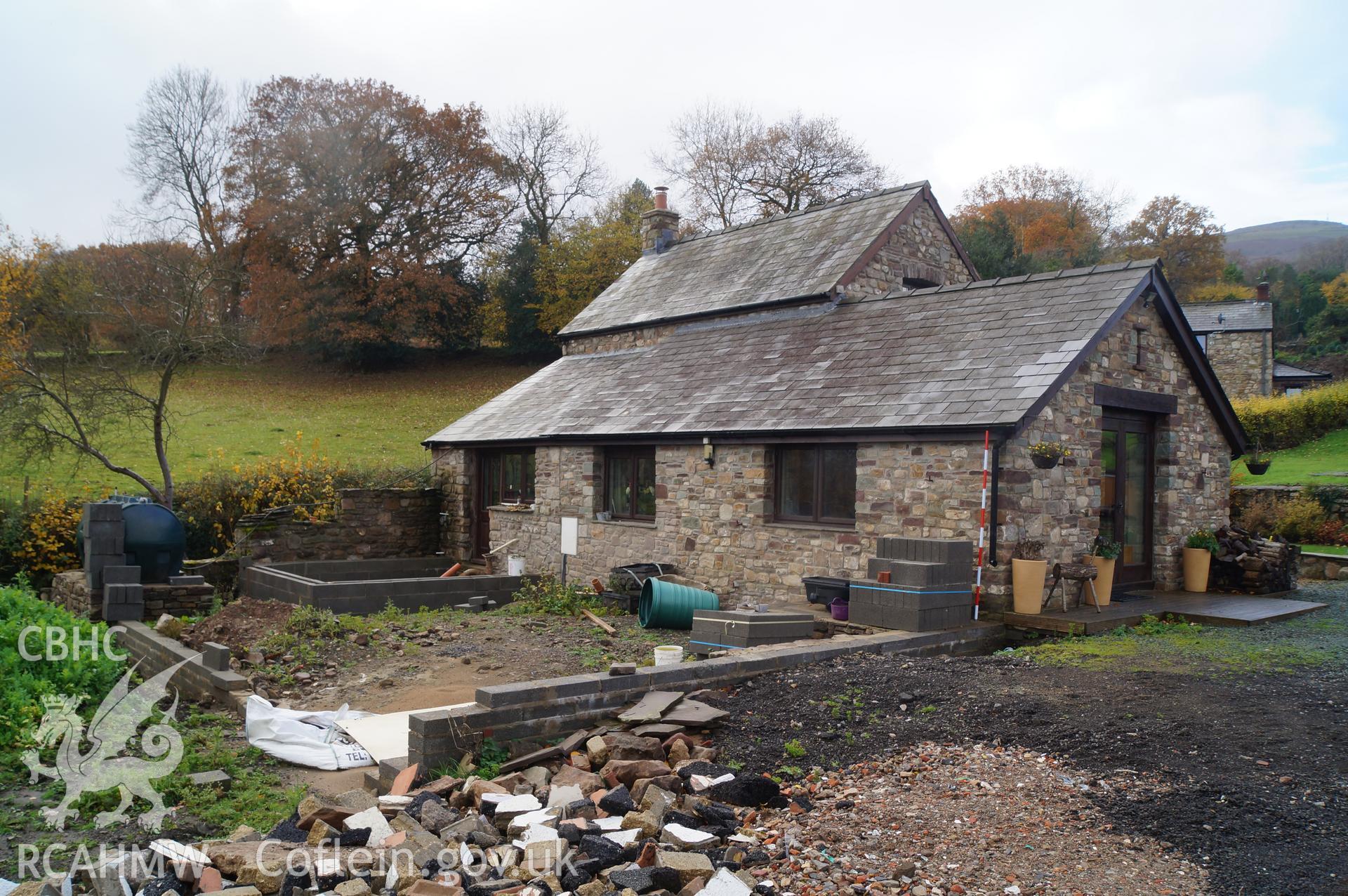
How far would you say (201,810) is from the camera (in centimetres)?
566

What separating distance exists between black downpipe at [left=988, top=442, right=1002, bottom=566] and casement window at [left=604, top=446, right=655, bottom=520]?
615cm

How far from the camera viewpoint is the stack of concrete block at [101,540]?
11.9 m

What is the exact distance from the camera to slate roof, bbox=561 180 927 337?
16438mm

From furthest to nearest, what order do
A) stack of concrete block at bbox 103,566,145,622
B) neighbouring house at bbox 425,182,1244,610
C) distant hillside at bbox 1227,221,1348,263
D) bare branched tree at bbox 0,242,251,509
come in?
1. distant hillside at bbox 1227,221,1348,263
2. bare branched tree at bbox 0,242,251,509
3. stack of concrete block at bbox 103,566,145,622
4. neighbouring house at bbox 425,182,1244,610

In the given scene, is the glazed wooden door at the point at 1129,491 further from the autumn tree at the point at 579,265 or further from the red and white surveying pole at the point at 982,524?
the autumn tree at the point at 579,265

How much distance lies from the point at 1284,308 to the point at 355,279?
5235 cm

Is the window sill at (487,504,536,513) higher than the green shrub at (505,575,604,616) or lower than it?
higher

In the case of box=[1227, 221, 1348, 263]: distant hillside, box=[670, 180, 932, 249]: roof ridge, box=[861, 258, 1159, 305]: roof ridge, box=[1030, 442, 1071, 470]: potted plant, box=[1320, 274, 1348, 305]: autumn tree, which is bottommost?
box=[1030, 442, 1071, 470]: potted plant

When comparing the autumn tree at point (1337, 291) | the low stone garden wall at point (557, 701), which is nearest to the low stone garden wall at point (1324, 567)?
the low stone garden wall at point (557, 701)

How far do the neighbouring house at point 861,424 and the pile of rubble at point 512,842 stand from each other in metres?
6.35

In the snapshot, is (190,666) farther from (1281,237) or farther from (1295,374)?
(1281,237)

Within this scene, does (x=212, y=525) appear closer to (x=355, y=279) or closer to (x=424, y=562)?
(x=424, y=562)

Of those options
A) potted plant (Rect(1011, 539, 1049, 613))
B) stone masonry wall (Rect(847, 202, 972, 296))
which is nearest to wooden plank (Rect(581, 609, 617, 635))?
potted plant (Rect(1011, 539, 1049, 613))

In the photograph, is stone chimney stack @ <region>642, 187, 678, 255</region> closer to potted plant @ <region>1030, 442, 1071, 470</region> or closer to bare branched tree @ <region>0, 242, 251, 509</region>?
bare branched tree @ <region>0, 242, 251, 509</region>
